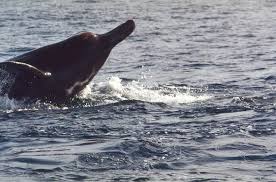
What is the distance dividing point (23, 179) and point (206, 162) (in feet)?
8.79

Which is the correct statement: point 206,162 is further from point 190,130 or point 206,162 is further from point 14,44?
point 14,44

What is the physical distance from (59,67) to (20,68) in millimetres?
1240

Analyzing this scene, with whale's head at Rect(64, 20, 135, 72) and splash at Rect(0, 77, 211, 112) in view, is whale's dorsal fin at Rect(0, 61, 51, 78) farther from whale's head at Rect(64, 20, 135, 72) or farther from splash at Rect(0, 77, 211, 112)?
whale's head at Rect(64, 20, 135, 72)

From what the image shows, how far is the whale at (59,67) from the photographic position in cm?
1542

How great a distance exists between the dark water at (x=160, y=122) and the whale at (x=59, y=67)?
29cm

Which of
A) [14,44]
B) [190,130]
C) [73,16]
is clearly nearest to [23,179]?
[190,130]

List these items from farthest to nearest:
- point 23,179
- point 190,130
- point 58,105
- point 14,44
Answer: point 14,44, point 58,105, point 190,130, point 23,179

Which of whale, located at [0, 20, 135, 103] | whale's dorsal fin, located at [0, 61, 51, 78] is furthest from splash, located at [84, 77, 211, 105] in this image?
whale's dorsal fin, located at [0, 61, 51, 78]

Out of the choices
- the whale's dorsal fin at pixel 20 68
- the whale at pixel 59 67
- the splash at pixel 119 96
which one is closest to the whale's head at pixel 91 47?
the whale at pixel 59 67

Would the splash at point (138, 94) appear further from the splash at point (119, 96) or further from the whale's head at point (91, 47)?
the whale's head at point (91, 47)

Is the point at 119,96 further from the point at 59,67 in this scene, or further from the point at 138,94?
the point at 59,67

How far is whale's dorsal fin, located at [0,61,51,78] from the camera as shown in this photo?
1471cm

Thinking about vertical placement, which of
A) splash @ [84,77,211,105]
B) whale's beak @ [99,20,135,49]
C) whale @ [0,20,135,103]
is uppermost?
whale's beak @ [99,20,135,49]

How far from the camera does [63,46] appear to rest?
16.3m
